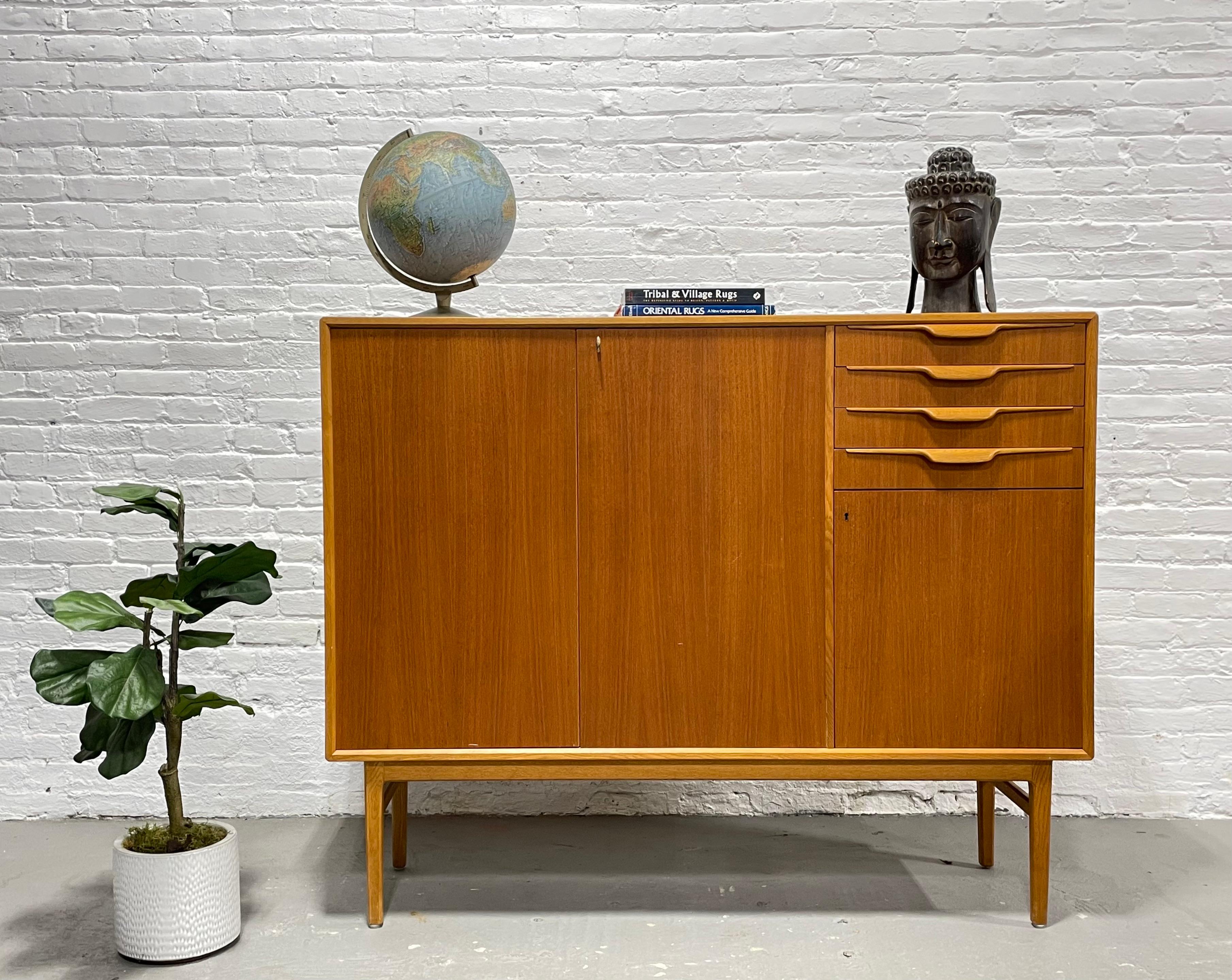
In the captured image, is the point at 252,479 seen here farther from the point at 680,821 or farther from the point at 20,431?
the point at 680,821

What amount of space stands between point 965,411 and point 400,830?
152cm

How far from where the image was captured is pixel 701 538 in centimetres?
199

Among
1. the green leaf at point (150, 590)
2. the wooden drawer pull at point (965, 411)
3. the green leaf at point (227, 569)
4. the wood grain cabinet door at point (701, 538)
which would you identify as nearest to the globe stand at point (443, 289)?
the wood grain cabinet door at point (701, 538)

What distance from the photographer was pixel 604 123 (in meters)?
2.70

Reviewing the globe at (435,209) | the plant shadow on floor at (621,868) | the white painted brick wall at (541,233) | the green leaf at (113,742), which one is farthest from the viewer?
the white painted brick wall at (541,233)

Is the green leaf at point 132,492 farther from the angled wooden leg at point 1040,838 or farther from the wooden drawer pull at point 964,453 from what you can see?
the angled wooden leg at point 1040,838

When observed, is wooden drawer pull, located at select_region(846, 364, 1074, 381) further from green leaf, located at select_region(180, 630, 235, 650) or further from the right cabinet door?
green leaf, located at select_region(180, 630, 235, 650)

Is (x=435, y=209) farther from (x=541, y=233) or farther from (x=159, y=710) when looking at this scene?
(x=159, y=710)

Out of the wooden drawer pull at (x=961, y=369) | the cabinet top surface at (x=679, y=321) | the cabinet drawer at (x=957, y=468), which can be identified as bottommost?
the cabinet drawer at (x=957, y=468)

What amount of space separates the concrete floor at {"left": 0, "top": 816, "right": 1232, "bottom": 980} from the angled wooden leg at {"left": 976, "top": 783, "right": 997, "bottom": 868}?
0.12 ft

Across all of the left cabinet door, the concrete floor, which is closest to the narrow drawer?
the left cabinet door

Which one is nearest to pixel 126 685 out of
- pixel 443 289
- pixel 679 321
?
pixel 443 289

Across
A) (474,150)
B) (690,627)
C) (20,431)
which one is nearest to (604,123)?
(474,150)

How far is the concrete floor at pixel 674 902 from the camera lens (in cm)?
189
